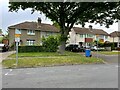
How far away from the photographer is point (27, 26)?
78.6 m

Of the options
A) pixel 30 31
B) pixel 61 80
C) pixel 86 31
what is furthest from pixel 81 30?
pixel 61 80

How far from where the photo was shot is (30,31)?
257 ft

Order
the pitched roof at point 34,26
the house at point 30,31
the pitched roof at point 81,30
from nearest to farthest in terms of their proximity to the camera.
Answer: the house at point 30,31, the pitched roof at point 34,26, the pitched roof at point 81,30

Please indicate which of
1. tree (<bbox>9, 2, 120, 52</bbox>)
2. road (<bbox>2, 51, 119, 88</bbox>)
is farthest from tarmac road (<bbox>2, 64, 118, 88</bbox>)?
tree (<bbox>9, 2, 120, 52</bbox>)

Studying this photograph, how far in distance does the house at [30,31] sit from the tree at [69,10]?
32.6 meters

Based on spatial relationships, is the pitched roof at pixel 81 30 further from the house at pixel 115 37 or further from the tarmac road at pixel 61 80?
the tarmac road at pixel 61 80

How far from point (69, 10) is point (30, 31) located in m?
36.6

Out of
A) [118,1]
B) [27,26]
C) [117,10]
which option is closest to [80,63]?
[118,1]

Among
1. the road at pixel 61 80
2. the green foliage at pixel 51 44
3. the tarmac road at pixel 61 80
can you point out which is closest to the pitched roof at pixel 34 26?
the green foliage at pixel 51 44

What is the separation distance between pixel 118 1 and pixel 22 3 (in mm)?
12881

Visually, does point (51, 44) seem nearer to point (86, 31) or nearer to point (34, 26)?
point (34, 26)

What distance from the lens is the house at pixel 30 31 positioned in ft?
248

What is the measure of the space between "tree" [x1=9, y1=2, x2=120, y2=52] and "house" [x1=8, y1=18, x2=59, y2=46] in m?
32.6

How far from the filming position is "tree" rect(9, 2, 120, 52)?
40.3 m
